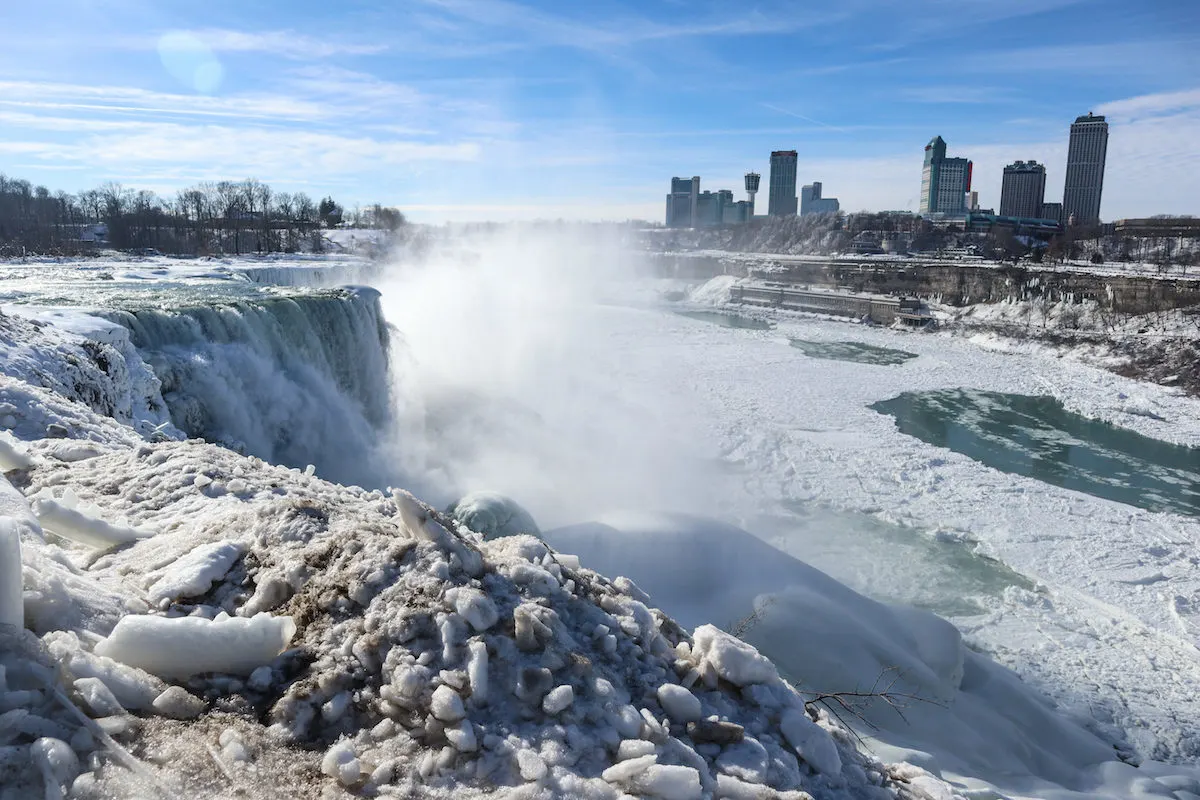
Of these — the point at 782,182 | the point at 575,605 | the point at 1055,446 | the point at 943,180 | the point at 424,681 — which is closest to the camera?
the point at 424,681

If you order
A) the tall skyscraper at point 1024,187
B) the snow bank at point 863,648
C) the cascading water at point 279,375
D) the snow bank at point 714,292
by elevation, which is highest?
the tall skyscraper at point 1024,187

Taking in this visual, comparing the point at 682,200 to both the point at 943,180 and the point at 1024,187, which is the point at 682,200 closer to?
the point at 943,180

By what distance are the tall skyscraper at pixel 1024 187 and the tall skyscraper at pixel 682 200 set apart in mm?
63030

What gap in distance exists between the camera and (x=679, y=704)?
2.58 meters

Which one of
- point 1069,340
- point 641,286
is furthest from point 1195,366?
point 641,286

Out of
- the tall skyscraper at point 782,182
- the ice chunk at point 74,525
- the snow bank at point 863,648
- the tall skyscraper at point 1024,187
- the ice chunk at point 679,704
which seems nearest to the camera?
the ice chunk at point 679,704

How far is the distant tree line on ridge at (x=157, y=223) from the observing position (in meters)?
41.8

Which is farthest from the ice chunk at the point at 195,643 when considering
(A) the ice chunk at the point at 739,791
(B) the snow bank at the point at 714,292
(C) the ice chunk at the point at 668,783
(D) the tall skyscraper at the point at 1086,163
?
(D) the tall skyscraper at the point at 1086,163

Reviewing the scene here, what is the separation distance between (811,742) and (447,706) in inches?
52.2

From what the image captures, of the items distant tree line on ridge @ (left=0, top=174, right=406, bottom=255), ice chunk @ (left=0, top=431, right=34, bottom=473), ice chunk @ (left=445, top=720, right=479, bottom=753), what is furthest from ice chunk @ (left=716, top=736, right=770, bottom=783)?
distant tree line on ridge @ (left=0, top=174, right=406, bottom=255)

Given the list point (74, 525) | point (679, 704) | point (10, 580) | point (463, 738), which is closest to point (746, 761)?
point (679, 704)

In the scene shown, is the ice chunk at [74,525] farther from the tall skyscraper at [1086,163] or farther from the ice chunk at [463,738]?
the tall skyscraper at [1086,163]

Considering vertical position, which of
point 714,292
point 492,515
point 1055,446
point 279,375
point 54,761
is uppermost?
point 714,292

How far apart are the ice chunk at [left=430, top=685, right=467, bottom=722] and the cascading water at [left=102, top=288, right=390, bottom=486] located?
31.6 feet
